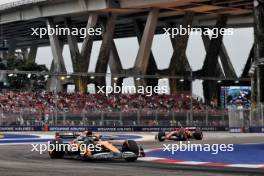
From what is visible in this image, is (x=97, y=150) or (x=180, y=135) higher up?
(x=180, y=135)

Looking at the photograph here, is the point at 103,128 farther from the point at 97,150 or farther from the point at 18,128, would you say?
the point at 97,150

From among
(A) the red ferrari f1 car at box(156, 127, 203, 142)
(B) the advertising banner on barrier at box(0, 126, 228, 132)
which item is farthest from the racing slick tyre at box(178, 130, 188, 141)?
(B) the advertising banner on barrier at box(0, 126, 228, 132)

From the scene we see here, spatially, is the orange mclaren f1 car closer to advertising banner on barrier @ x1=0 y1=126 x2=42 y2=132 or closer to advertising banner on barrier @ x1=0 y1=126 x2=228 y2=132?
advertising banner on barrier @ x1=0 y1=126 x2=228 y2=132

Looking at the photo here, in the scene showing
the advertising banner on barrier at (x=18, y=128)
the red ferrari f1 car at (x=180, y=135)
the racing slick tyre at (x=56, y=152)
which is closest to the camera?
the racing slick tyre at (x=56, y=152)

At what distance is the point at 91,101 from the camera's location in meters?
65.6

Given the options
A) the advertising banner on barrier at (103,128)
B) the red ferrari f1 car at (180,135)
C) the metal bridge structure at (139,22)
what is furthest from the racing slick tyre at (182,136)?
the metal bridge structure at (139,22)

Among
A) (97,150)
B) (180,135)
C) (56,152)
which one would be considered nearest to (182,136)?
(180,135)

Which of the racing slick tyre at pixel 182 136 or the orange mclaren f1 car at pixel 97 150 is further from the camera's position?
the racing slick tyre at pixel 182 136

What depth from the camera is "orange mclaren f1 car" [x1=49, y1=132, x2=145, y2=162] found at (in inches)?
780

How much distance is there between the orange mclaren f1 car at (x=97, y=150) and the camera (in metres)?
19.8

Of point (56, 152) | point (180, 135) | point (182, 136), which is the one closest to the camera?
point (56, 152)

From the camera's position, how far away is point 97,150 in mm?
20047

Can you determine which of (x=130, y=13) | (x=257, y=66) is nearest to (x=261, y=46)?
(x=257, y=66)

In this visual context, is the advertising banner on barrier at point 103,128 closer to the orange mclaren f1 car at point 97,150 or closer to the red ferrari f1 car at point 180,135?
the red ferrari f1 car at point 180,135
